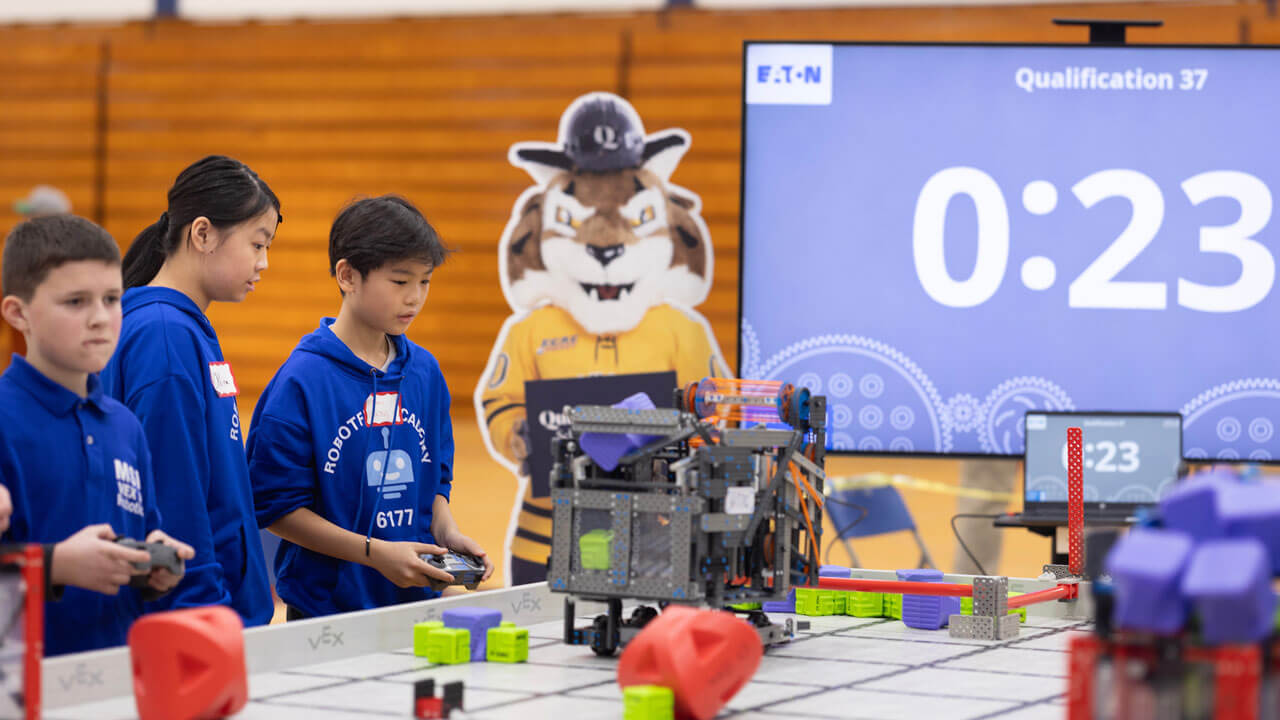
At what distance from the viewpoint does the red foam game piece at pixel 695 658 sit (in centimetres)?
154

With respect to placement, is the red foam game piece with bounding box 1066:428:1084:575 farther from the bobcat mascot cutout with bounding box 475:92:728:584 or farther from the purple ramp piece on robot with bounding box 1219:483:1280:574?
the bobcat mascot cutout with bounding box 475:92:728:584

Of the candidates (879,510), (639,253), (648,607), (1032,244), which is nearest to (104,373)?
(648,607)

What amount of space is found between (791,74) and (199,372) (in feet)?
7.85

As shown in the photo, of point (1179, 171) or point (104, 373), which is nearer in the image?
point (104, 373)

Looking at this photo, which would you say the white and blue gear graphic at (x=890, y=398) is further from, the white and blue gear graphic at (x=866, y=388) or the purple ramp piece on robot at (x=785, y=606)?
the purple ramp piece on robot at (x=785, y=606)

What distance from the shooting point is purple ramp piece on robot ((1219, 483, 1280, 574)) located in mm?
1128

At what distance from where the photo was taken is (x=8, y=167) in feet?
24.2

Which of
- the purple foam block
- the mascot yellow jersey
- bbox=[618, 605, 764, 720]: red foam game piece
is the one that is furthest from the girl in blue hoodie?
the mascot yellow jersey

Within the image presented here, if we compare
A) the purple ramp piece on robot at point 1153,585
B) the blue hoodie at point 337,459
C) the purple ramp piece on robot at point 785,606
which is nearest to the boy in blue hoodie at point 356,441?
the blue hoodie at point 337,459

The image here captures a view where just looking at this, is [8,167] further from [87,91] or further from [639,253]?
[639,253]

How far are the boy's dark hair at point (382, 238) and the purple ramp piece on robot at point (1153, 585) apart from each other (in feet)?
4.74

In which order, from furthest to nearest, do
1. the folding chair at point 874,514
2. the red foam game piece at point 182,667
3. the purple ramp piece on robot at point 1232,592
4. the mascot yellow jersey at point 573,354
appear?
the folding chair at point 874,514 → the mascot yellow jersey at point 573,354 → the red foam game piece at point 182,667 → the purple ramp piece on robot at point 1232,592

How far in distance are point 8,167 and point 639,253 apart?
478cm

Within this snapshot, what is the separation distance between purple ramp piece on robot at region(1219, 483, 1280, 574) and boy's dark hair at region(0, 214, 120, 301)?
4.24 ft
